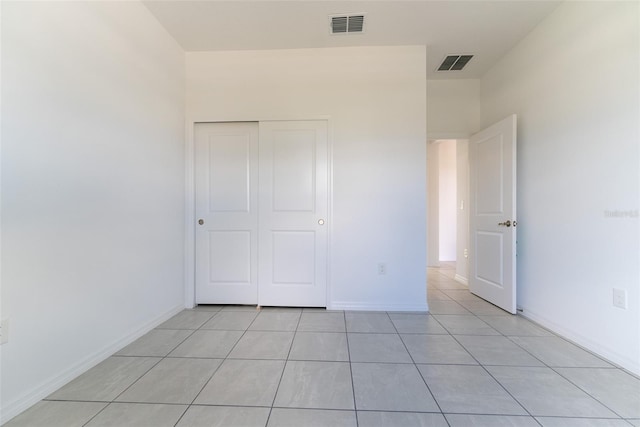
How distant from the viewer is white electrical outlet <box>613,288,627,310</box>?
5.56 feet

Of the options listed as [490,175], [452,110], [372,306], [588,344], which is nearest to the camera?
[588,344]

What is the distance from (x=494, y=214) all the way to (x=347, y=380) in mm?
2395

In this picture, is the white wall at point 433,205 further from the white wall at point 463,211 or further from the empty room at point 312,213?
the empty room at point 312,213

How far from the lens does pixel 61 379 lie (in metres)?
1.48

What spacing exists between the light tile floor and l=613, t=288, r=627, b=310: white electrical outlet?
0.41m

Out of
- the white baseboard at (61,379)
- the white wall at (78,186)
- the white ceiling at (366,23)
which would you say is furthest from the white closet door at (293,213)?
the white baseboard at (61,379)

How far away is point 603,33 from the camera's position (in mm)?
1827

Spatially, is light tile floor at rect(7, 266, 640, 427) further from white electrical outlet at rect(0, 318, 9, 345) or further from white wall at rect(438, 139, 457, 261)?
white wall at rect(438, 139, 457, 261)

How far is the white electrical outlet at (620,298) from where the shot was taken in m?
1.69

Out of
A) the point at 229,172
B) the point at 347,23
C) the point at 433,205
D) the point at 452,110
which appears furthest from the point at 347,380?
the point at 433,205

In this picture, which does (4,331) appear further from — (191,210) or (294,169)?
(294,169)

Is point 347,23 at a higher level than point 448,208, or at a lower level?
higher

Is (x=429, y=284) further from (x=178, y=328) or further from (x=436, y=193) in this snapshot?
(x=178, y=328)

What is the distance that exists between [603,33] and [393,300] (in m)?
2.68
